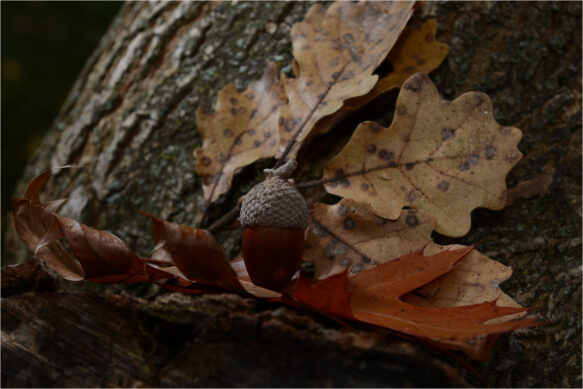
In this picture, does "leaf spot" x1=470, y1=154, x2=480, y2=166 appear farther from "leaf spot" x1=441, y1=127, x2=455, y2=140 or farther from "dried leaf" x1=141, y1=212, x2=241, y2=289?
"dried leaf" x1=141, y1=212, x2=241, y2=289

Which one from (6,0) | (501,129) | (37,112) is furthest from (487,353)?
(6,0)

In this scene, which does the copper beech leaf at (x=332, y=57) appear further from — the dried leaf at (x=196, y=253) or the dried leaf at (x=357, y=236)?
the dried leaf at (x=196, y=253)

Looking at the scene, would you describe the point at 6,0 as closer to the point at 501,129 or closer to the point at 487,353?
the point at 501,129

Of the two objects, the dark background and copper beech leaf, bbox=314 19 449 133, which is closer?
copper beech leaf, bbox=314 19 449 133

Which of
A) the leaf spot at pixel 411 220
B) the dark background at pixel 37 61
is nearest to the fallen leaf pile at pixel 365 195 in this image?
the leaf spot at pixel 411 220

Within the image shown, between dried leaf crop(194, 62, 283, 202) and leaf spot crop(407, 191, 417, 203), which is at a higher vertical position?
dried leaf crop(194, 62, 283, 202)

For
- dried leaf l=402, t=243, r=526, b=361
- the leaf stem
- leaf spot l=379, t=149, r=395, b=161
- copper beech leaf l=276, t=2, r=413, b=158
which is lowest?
dried leaf l=402, t=243, r=526, b=361

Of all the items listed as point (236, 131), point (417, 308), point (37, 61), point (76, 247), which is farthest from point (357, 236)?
point (37, 61)

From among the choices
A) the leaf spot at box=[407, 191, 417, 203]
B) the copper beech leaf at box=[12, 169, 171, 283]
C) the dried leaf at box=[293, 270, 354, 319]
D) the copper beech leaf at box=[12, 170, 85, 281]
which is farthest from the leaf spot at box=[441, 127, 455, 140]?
the copper beech leaf at box=[12, 170, 85, 281]
